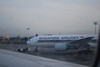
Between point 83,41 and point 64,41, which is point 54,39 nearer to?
point 64,41

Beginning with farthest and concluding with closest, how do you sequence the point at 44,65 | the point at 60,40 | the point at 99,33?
1. the point at 60,40
2. the point at 44,65
3. the point at 99,33

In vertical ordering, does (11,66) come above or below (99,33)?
below

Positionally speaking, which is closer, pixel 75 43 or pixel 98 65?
pixel 98 65

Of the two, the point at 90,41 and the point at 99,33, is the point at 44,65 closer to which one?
the point at 99,33

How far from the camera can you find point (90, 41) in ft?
124

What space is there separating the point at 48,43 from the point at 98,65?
30974mm

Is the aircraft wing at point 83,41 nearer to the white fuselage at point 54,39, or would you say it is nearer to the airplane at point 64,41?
the airplane at point 64,41

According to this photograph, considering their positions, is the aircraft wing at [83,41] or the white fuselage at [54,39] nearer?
the aircraft wing at [83,41]

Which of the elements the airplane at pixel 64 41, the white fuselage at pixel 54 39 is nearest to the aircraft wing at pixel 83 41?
the airplane at pixel 64 41

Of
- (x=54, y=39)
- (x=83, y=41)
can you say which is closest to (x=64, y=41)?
(x=54, y=39)

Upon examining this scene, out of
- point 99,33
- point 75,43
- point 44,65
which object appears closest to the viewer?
point 99,33

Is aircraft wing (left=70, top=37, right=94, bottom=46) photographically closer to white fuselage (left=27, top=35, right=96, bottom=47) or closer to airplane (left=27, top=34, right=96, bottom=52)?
airplane (left=27, top=34, right=96, bottom=52)

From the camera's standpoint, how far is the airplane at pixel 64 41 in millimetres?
35312

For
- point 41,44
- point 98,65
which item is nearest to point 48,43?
point 41,44
